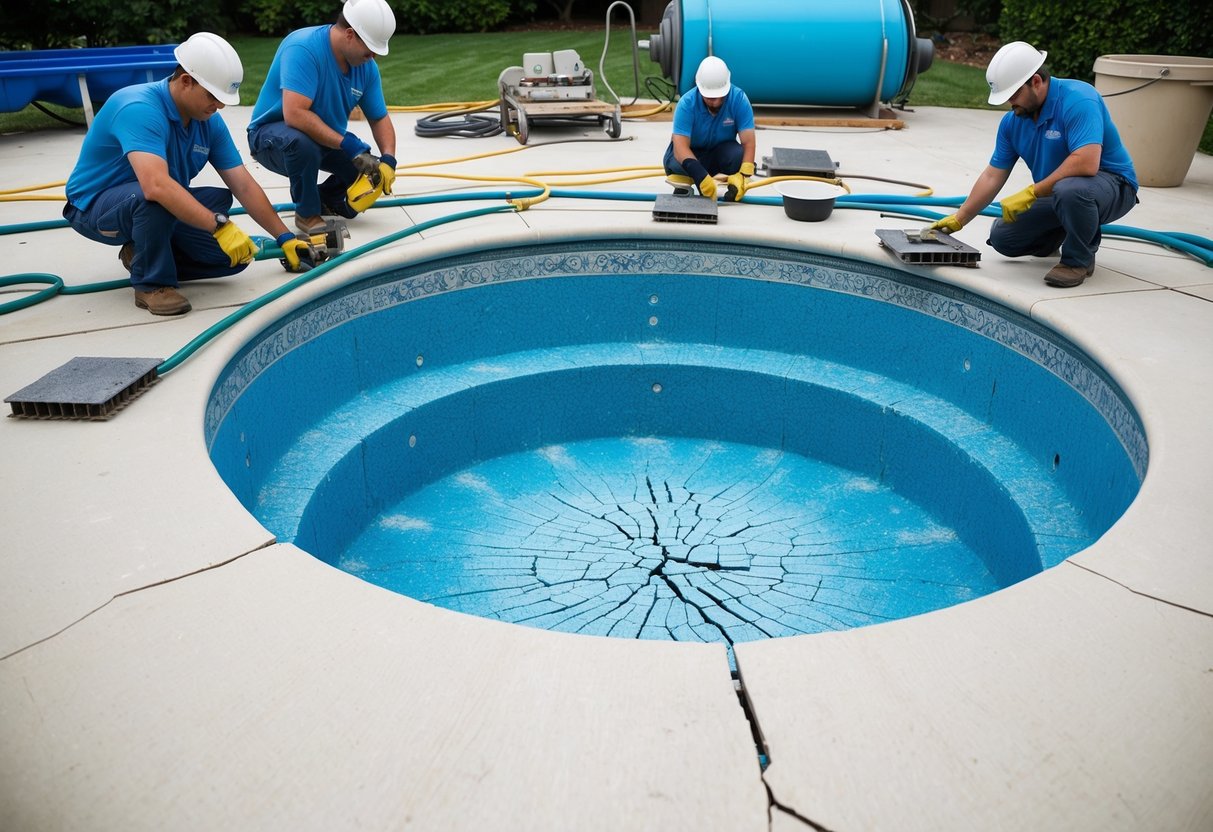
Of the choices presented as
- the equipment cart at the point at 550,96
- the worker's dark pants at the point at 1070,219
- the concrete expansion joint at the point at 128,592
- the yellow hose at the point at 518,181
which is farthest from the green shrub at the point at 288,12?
the concrete expansion joint at the point at 128,592

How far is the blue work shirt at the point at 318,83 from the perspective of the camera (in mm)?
4254

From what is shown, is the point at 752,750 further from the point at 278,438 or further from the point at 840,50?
the point at 840,50

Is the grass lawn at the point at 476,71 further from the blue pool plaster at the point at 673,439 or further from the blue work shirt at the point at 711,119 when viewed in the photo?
the blue pool plaster at the point at 673,439

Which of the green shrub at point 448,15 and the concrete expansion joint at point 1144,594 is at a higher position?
the green shrub at point 448,15

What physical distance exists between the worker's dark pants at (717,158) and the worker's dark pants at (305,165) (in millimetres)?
1748

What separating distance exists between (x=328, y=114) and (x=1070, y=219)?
11.0 ft

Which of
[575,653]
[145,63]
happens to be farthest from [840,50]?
[575,653]

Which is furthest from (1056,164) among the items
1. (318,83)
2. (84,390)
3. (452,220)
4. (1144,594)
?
(84,390)

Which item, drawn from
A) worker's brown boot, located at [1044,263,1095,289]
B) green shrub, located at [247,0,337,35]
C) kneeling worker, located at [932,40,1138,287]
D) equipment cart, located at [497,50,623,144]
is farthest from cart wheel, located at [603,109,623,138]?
green shrub, located at [247,0,337,35]

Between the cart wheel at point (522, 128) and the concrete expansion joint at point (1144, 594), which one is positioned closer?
the concrete expansion joint at point (1144, 594)

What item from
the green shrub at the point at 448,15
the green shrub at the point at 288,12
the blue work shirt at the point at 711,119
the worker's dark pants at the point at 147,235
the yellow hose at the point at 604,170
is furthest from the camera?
the green shrub at the point at 448,15

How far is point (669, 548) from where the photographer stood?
136 inches

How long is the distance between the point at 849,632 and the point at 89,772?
138 cm

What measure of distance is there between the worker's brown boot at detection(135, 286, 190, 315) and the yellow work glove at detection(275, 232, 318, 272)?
50 cm
